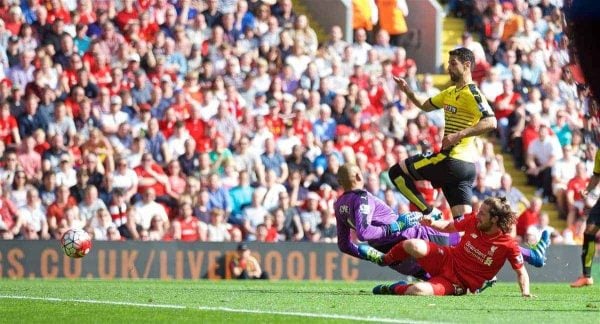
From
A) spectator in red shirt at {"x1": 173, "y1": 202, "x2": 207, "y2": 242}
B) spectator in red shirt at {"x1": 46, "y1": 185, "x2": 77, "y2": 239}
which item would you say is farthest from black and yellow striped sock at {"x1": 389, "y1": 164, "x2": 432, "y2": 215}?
spectator in red shirt at {"x1": 46, "y1": 185, "x2": 77, "y2": 239}

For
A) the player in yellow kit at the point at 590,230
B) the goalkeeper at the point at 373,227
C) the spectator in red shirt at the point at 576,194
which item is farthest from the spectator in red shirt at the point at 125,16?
the player in yellow kit at the point at 590,230

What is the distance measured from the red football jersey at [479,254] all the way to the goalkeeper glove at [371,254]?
95 cm

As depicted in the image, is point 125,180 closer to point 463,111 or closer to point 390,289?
point 463,111

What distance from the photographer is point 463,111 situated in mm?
14078

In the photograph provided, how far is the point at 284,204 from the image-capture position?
20438 mm

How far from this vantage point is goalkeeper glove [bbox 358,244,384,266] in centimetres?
1317

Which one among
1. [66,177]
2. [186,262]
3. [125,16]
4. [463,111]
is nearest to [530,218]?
[186,262]

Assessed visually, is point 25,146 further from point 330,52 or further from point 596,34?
point 596,34

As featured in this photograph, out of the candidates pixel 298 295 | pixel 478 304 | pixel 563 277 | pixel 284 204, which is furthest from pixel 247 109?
pixel 478 304

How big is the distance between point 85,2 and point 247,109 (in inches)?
126

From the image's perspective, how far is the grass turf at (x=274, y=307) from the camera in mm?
9422

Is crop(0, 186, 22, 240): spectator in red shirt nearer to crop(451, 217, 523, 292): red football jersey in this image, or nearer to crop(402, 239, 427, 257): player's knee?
crop(402, 239, 427, 257): player's knee

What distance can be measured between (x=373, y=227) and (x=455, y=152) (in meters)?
1.41

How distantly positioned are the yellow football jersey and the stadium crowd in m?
4.41
